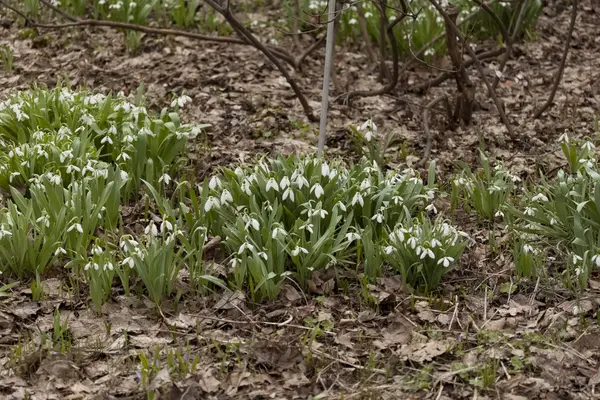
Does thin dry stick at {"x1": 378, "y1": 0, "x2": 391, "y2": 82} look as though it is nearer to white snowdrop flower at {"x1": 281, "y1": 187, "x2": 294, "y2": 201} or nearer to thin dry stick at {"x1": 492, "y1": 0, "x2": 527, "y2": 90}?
thin dry stick at {"x1": 492, "y1": 0, "x2": 527, "y2": 90}

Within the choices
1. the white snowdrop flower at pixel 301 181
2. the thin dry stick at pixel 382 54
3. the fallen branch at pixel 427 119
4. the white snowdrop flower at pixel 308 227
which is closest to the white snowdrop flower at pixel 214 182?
the white snowdrop flower at pixel 301 181

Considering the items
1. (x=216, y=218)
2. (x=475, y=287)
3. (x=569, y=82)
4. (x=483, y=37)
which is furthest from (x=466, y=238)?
(x=483, y=37)

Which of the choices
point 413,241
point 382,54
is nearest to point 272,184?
point 413,241

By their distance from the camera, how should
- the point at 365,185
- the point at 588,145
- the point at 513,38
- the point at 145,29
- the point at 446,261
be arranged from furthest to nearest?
the point at 513,38 < the point at 145,29 < the point at 588,145 < the point at 365,185 < the point at 446,261

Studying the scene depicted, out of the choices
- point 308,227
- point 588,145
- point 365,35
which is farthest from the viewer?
point 365,35

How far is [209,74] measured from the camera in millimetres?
6031

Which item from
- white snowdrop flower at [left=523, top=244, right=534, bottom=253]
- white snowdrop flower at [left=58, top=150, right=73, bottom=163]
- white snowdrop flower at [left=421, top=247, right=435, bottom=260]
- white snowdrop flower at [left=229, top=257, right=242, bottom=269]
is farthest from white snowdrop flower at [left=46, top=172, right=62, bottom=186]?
white snowdrop flower at [left=523, top=244, right=534, bottom=253]

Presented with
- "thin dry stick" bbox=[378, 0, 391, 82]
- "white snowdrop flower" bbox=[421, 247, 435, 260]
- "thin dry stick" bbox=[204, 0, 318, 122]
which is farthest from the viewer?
"thin dry stick" bbox=[378, 0, 391, 82]

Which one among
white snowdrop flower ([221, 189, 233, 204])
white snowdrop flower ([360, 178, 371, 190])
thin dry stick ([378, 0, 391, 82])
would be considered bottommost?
white snowdrop flower ([221, 189, 233, 204])

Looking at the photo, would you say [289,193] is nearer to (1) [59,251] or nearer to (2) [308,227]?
(2) [308,227]

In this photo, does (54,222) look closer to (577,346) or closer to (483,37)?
(577,346)

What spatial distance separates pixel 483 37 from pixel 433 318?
3580mm

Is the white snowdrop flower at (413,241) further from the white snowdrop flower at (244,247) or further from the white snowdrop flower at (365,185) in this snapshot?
the white snowdrop flower at (244,247)

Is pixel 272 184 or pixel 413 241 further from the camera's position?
pixel 272 184
